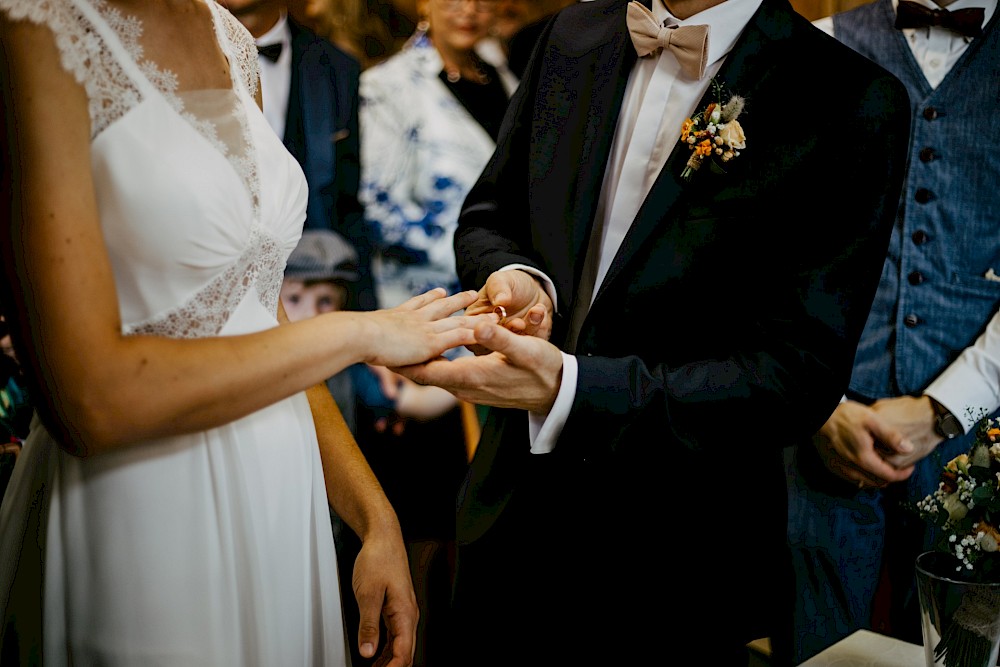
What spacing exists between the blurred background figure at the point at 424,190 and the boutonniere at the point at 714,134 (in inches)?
51.9

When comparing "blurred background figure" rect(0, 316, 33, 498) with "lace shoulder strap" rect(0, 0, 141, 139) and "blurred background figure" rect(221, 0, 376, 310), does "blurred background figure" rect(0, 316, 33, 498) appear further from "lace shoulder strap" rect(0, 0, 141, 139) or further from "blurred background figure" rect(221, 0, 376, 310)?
"lace shoulder strap" rect(0, 0, 141, 139)

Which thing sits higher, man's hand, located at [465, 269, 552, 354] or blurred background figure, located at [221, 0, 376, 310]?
blurred background figure, located at [221, 0, 376, 310]

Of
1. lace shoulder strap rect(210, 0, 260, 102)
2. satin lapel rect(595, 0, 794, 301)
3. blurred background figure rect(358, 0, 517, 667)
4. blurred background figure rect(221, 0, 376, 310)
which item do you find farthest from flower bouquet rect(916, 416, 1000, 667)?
blurred background figure rect(221, 0, 376, 310)

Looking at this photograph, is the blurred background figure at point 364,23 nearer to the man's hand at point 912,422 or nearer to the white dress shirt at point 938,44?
the white dress shirt at point 938,44

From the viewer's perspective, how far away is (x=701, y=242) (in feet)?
5.24

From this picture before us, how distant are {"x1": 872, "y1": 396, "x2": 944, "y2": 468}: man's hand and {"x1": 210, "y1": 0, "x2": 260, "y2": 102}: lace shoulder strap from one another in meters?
1.60

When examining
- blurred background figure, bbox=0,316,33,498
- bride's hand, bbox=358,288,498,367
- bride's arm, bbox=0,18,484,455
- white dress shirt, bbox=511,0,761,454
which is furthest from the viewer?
blurred background figure, bbox=0,316,33,498

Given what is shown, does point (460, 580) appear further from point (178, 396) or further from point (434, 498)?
point (178, 396)

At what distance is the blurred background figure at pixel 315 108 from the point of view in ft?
8.39

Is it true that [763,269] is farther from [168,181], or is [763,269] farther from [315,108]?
[315,108]

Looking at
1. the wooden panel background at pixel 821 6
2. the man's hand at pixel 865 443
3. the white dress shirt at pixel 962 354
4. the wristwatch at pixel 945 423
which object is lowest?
the man's hand at pixel 865 443

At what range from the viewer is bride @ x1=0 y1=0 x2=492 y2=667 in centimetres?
98

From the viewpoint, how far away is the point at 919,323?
203cm

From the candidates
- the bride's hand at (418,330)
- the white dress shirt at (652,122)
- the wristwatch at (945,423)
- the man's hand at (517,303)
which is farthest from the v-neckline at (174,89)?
the wristwatch at (945,423)
